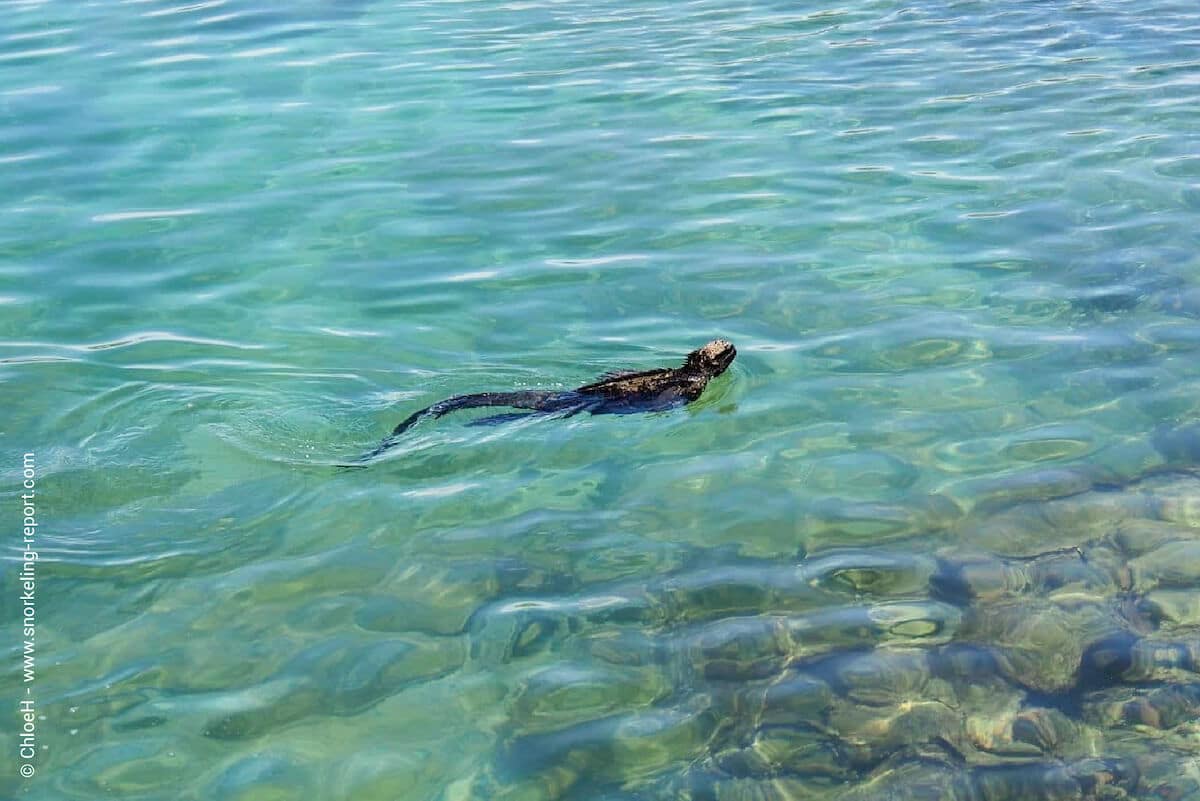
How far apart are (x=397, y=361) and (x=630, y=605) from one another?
11.0 ft

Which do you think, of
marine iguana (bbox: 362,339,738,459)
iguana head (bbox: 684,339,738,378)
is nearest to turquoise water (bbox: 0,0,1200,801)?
marine iguana (bbox: 362,339,738,459)

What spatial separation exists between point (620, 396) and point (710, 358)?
63cm

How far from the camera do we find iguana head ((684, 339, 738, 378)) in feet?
26.8

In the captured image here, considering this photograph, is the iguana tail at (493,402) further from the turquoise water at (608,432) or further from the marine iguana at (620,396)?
the turquoise water at (608,432)

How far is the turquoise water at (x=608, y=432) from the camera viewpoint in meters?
5.80

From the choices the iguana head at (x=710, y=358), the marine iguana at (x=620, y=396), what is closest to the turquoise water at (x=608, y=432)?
the marine iguana at (x=620, y=396)

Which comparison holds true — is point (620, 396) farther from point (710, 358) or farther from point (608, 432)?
point (710, 358)

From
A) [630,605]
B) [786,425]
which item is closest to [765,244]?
[786,425]

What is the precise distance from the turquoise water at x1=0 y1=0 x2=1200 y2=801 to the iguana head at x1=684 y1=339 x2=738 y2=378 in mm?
337

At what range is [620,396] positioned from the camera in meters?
8.12

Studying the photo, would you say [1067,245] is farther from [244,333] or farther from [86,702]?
[86,702]

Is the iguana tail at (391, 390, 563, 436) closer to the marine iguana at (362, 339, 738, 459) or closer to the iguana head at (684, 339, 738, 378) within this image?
the marine iguana at (362, 339, 738, 459)

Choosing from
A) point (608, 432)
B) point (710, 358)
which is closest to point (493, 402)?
point (608, 432)

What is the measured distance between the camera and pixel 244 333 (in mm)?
9609
